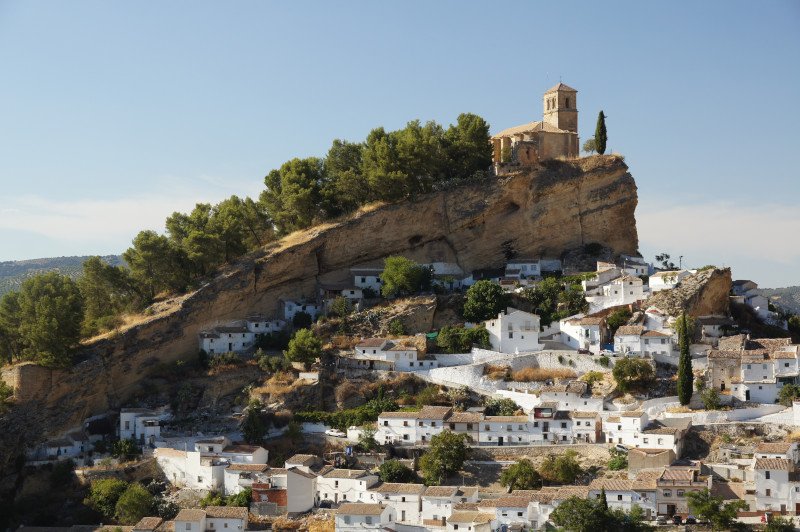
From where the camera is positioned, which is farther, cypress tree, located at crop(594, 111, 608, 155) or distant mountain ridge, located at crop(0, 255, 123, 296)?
distant mountain ridge, located at crop(0, 255, 123, 296)

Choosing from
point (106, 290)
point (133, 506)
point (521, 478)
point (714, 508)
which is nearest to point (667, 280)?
point (521, 478)

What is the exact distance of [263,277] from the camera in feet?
167

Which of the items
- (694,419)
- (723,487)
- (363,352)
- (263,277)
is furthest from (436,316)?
(723,487)

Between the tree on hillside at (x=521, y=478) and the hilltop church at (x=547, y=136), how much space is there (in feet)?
61.1

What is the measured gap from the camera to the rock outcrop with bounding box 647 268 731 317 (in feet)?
151

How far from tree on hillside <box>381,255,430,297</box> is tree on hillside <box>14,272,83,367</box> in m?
12.4

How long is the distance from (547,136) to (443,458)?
809 inches

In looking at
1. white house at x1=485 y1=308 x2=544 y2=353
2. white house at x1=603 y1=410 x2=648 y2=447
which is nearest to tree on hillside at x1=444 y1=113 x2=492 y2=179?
white house at x1=485 y1=308 x2=544 y2=353

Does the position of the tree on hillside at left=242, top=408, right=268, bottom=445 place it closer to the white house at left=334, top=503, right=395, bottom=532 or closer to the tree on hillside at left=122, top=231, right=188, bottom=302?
the white house at left=334, top=503, right=395, bottom=532

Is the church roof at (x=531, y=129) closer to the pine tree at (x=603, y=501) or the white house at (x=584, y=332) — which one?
the white house at (x=584, y=332)

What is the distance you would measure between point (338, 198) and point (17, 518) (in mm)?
20276

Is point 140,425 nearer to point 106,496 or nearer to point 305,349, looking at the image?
point 106,496

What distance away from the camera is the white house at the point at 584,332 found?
4550 centimetres

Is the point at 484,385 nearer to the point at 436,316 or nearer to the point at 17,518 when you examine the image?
the point at 436,316
